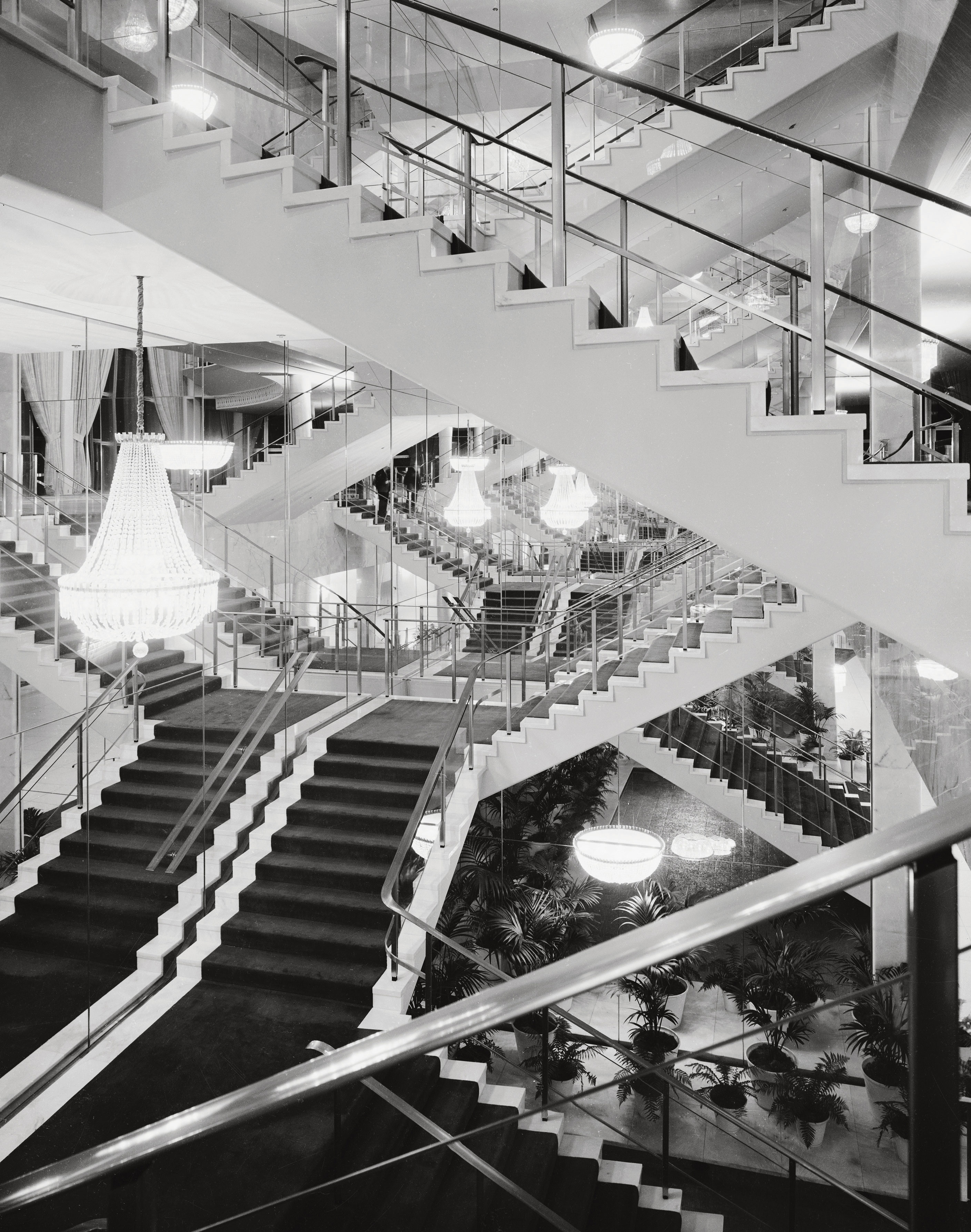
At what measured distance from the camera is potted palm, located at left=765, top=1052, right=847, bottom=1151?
5961mm

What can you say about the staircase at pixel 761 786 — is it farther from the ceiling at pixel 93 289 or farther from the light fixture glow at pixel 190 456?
the ceiling at pixel 93 289

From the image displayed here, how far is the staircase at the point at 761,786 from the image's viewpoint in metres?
7.52

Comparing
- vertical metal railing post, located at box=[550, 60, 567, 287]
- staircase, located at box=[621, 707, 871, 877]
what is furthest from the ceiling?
staircase, located at box=[621, 707, 871, 877]

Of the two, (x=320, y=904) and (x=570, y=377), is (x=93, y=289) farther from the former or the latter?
(x=320, y=904)

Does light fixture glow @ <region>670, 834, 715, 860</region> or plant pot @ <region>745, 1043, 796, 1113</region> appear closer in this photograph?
plant pot @ <region>745, 1043, 796, 1113</region>

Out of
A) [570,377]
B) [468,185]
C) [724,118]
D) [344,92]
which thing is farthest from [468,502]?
[724,118]

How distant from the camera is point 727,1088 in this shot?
6301 mm

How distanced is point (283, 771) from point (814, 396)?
5.39 metres

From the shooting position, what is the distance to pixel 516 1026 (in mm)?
6684

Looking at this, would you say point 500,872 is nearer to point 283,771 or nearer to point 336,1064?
point 283,771

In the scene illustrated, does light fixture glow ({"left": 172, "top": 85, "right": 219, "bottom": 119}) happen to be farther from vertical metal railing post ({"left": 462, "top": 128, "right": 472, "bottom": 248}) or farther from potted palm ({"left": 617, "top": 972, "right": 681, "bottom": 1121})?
potted palm ({"left": 617, "top": 972, "right": 681, "bottom": 1121})

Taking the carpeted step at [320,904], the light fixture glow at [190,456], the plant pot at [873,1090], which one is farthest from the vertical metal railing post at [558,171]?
the plant pot at [873,1090]

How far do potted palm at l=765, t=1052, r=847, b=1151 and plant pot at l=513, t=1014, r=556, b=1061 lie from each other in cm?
163

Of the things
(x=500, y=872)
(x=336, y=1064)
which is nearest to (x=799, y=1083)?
(x=500, y=872)
